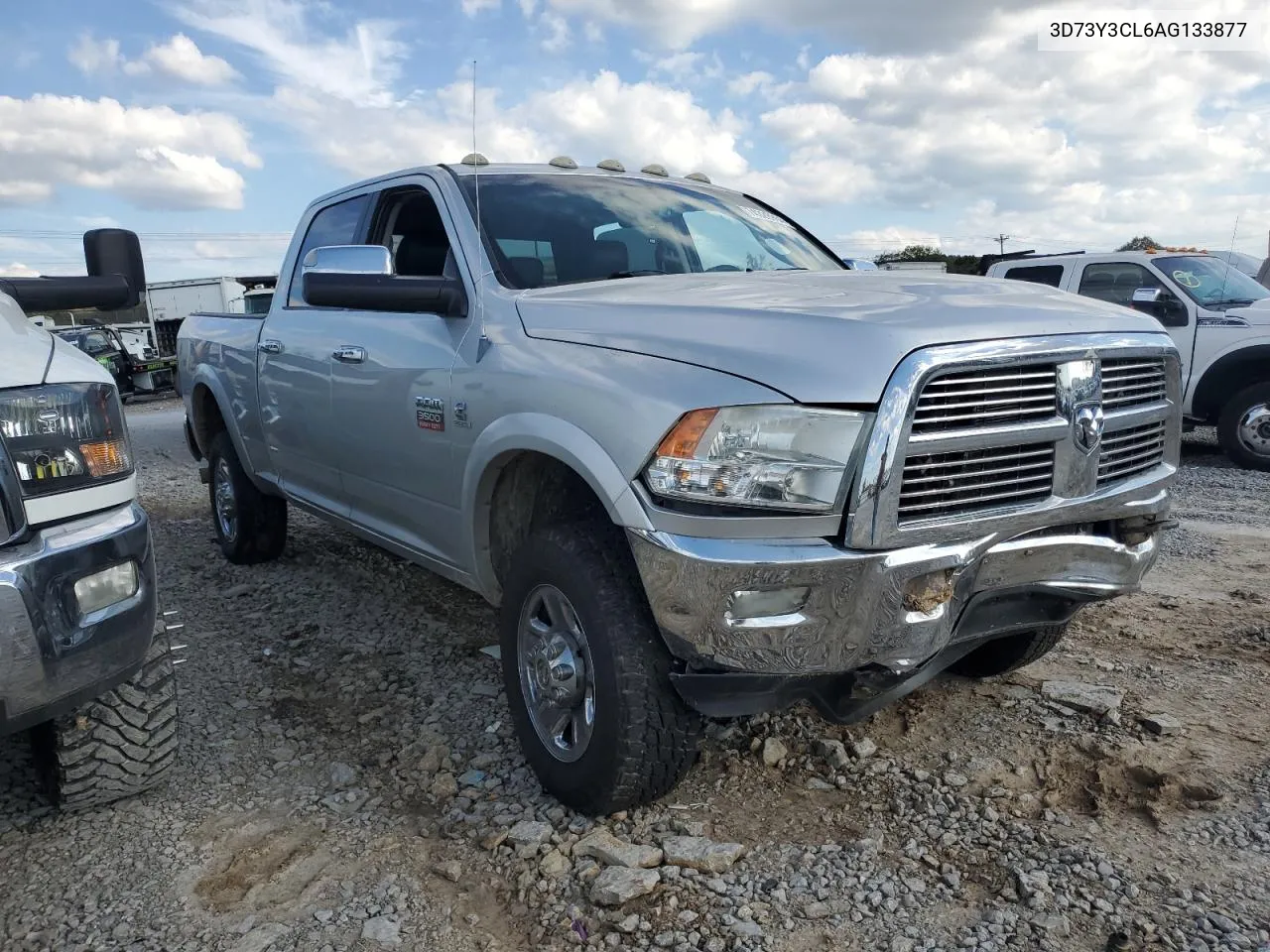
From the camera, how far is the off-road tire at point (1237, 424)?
26.7 ft

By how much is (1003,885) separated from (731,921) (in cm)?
68

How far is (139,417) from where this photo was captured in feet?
55.0

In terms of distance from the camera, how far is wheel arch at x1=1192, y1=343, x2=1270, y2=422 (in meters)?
8.20

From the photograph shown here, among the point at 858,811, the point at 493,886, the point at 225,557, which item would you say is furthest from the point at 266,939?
the point at 225,557

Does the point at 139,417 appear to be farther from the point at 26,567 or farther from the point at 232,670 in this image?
the point at 26,567

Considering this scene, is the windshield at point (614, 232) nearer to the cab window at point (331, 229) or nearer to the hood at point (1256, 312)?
the cab window at point (331, 229)

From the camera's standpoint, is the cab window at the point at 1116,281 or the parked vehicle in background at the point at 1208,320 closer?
the parked vehicle in background at the point at 1208,320

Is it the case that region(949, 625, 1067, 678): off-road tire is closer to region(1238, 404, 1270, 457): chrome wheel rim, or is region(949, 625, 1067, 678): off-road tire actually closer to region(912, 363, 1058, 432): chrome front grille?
region(912, 363, 1058, 432): chrome front grille

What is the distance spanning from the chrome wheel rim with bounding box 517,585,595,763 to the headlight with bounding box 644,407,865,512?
0.62 meters

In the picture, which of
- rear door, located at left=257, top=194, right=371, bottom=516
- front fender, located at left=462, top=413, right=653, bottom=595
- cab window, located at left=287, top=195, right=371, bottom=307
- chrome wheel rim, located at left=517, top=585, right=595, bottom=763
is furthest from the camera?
cab window, located at left=287, top=195, right=371, bottom=307

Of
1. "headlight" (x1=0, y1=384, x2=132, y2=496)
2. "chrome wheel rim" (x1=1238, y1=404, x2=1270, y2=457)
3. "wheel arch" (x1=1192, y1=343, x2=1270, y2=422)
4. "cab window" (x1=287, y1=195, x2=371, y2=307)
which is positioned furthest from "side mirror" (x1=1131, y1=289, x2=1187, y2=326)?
"headlight" (x1=0, y1=384, x2=132, y2=496)

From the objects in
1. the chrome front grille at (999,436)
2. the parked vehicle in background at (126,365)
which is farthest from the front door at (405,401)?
the parked vehicle in background at (126,365)

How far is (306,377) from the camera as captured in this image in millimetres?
4137

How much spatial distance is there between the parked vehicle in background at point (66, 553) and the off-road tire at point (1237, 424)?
850 cm
